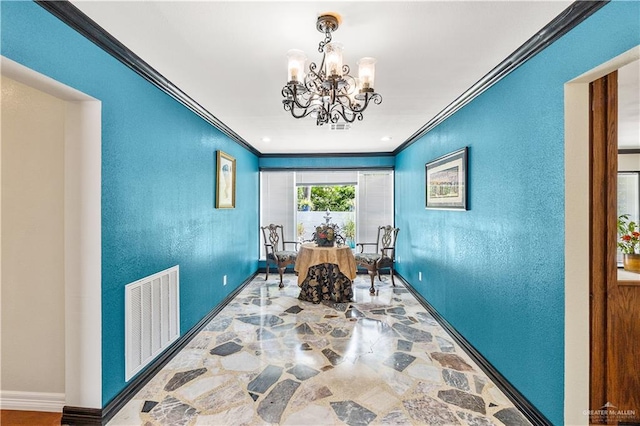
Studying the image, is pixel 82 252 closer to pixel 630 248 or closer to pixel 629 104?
pixel 630 248

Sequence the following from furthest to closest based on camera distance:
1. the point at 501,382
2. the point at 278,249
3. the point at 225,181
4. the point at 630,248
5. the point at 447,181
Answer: the point at 278,249, the point at 225,181, the point at 447,181, the point at 501,382, the point at 630,248

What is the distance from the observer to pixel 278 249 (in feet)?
19.9

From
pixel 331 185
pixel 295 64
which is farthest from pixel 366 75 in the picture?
pixel 331 185

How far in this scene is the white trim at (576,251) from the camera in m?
1.64

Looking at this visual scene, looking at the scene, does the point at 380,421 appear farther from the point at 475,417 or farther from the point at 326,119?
the point at 326,119

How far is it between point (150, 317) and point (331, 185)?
4.45 meters

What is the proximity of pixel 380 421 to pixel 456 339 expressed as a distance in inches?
58.9

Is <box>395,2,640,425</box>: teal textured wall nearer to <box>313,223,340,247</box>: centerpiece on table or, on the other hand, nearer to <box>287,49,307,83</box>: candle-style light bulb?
<box>287,49,307,83</box>: candle-style light bulb

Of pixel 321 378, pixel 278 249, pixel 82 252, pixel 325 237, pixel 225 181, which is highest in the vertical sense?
pixel 225 181

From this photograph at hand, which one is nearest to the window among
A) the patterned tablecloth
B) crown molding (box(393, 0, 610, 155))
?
the patterned tablecloth

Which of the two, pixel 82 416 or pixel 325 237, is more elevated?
pixel 325 237

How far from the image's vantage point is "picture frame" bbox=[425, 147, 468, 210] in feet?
9.63

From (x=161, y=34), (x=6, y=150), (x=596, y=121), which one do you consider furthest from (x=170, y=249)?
(x=596, y=121)

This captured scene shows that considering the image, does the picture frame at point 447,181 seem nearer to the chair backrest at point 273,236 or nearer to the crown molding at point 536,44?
the crown molding at point 536,44
